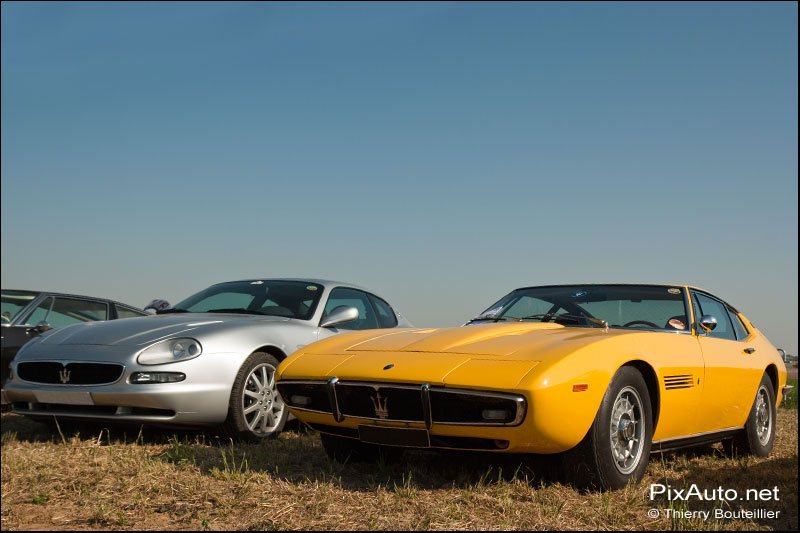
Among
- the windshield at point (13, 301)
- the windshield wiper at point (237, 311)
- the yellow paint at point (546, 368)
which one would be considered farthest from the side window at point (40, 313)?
the yellow paint at point (546, 368)

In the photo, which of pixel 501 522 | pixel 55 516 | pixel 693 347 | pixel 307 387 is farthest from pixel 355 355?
pixel 693 347

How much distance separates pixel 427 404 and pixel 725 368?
253 centimetres

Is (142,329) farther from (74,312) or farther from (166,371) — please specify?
(74,312)

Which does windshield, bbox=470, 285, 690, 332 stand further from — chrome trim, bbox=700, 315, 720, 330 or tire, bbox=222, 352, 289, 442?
tire, bbox=222, 352, 289, 442

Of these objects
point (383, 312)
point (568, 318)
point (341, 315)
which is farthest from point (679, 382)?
point (383, 312)

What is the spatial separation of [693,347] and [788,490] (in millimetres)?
1006

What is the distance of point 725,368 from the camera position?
552 centimetres

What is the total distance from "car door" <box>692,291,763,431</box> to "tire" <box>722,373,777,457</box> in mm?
129

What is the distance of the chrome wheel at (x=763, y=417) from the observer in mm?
6154

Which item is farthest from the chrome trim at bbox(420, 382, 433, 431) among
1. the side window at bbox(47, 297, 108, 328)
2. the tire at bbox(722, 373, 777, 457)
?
the side window at bbox(47, 297, 108, 328)

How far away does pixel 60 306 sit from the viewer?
27.9 feet

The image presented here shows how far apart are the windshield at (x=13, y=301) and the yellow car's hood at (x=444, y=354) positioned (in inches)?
173

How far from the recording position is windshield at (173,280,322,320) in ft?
24.2

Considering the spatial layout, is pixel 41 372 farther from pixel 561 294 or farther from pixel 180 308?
pixel 561 294
